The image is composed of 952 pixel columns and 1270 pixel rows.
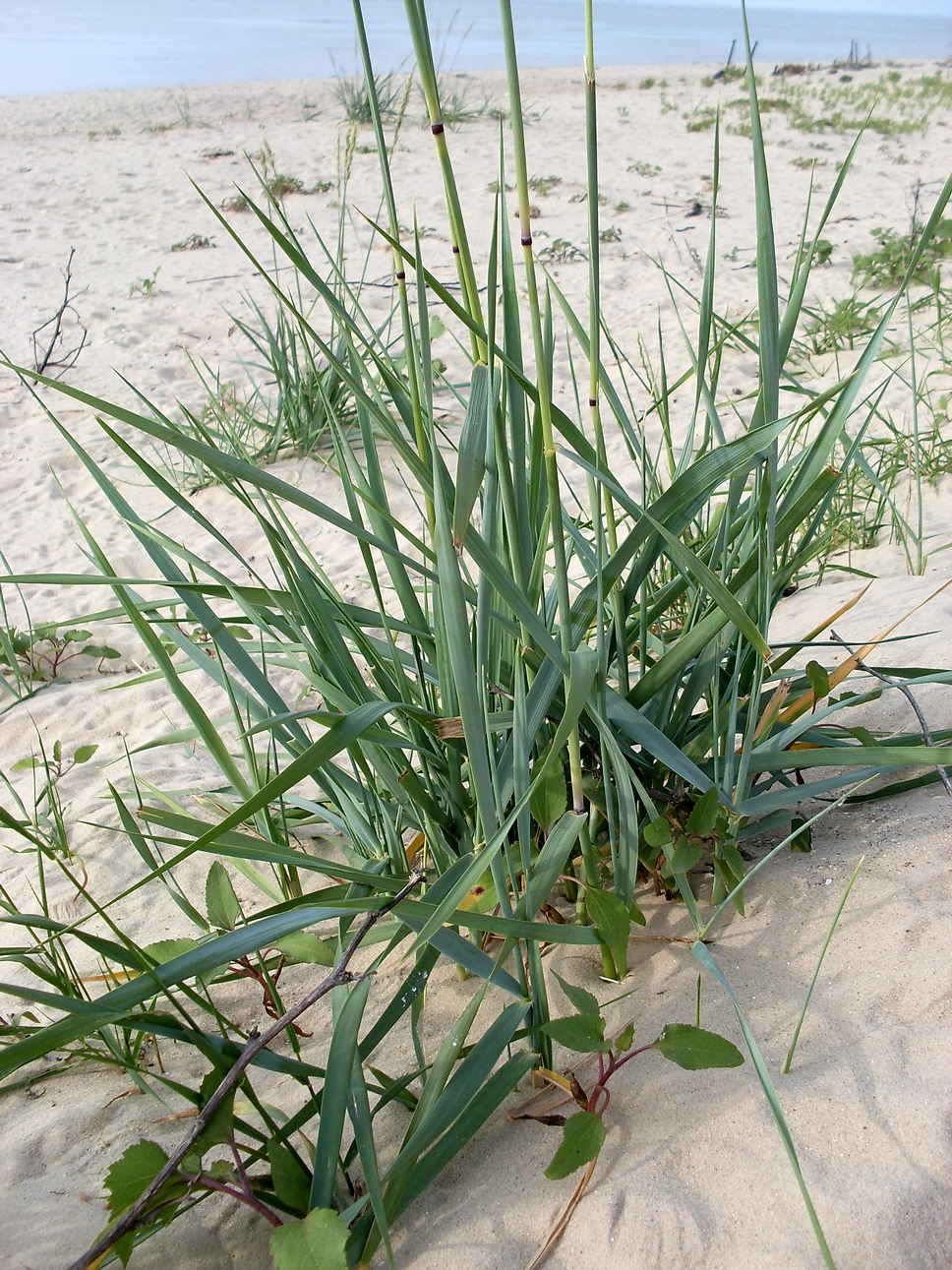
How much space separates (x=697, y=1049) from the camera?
816 millimetres

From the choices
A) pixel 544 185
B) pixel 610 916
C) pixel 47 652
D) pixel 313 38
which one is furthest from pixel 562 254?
pixel 313 38

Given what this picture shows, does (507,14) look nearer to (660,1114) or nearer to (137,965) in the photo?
(137,965)

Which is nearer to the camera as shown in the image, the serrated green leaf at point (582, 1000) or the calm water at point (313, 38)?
the serrated green leaf at point (582, 1000)

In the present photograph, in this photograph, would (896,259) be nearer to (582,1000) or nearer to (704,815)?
(704,815)

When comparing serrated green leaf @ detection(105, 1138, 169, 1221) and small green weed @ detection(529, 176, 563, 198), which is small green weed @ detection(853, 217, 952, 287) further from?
serrated green leaf @ detection(105, 1138, 169, 1221)

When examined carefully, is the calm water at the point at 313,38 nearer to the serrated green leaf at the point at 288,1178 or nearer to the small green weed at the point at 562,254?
→ the small green weed at the point at 562,254

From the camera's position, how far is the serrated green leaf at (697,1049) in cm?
80

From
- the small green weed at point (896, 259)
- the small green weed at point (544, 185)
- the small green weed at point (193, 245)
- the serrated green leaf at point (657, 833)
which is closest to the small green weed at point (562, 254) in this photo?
the small green weed at point (544, 185)

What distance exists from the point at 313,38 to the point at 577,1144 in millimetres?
22277

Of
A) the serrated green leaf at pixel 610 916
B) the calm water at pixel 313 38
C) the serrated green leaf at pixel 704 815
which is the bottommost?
the serrated green leaf at pixel 610 916

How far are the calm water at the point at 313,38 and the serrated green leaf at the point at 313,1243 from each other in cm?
1043

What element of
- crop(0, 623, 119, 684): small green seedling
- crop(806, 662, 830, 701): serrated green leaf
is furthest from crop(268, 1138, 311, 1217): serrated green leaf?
crop(0, 623, 119, 684): small green seedling

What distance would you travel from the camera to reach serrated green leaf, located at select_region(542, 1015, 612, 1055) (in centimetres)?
83

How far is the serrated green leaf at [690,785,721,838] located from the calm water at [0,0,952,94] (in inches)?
398
